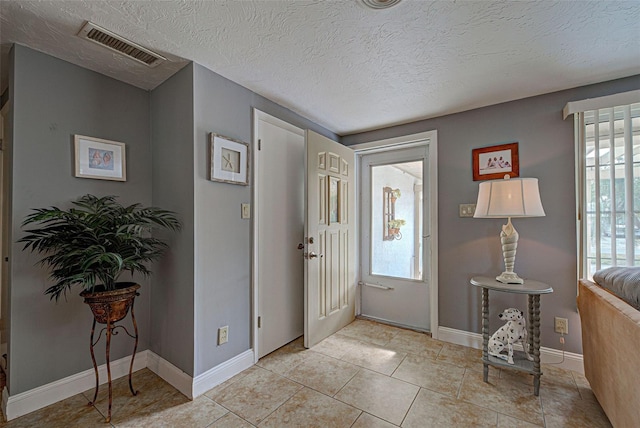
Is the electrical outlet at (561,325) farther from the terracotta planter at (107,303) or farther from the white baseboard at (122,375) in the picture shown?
the terracotta planter at (107,303)

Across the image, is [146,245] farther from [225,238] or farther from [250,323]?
[250,323]

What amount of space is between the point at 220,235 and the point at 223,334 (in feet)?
2.33

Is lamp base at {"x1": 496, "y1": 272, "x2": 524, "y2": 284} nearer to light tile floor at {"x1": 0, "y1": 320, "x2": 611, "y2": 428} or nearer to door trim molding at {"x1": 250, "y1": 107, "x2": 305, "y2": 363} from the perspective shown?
light tile floor at {"x1": 0, "y1": 320, "x2": 611, "y2": 428}

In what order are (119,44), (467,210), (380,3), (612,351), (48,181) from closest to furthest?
(380,3) < (612,351) < (119,44) < (48,181) < (467,210)

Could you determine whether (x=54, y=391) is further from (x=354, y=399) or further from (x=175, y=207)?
(x=354, y=399)

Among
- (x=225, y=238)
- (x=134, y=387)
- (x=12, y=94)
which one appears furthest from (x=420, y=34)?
(x=134, y=387)

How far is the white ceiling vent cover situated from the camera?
5.00 feet

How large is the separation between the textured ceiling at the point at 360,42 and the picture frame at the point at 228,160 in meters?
0.47

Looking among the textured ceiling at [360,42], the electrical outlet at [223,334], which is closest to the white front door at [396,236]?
the textured ceiling at [360,42]

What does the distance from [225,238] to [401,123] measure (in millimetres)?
2108

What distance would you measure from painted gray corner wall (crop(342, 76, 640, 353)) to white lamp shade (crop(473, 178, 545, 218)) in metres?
0.46

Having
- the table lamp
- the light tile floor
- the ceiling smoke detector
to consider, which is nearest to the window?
the table lamp

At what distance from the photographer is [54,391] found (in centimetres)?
175

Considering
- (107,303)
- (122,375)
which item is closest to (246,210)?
(107,303)
